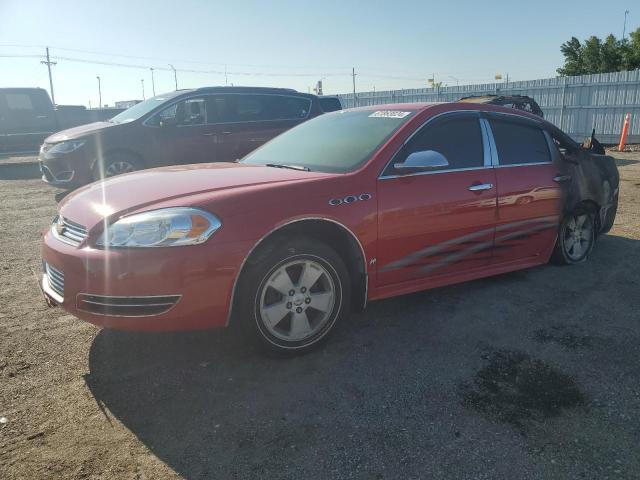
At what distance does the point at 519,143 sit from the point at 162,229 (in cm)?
317

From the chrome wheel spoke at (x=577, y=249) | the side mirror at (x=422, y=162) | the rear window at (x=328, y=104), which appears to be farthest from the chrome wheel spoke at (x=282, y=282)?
the rear window at (x=328, y=104)

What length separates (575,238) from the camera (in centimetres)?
500

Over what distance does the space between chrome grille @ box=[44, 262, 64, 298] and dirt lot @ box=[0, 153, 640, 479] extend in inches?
19.2

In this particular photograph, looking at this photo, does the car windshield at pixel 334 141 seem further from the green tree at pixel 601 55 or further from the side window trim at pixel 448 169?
the green tree at pixel 601 55

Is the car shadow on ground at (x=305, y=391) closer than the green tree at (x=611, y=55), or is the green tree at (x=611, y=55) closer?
the car shadow on ground at (x=305, y=391)

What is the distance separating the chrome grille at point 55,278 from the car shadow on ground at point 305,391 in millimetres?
A: 510

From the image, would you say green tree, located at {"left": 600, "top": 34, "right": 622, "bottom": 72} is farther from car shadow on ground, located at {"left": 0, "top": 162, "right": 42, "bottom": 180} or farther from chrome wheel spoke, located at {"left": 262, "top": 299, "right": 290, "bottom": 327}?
chrome wheel spoke, located at {"left": 262, "top": 299, "right": 290, "bottom": 327}

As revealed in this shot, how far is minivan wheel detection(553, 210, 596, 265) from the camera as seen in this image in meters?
4.85

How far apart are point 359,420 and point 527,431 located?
82cm

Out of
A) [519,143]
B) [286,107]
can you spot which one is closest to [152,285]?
[519,143]

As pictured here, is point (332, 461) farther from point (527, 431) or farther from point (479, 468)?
point (527, 431)

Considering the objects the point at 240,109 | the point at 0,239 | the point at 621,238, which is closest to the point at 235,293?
the point at 0,239

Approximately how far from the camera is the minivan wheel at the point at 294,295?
9.68ft

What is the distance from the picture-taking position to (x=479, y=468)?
2197 mm
